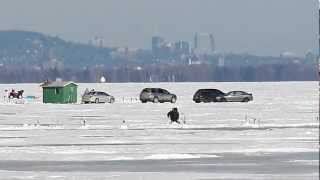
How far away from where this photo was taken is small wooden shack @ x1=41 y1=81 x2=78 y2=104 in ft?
233

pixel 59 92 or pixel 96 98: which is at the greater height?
pixel 59 92

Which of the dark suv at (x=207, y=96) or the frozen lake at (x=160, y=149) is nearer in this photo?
the frozen lake at (x=160, y=149)

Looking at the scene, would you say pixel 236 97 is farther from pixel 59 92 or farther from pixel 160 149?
pixel 160 149

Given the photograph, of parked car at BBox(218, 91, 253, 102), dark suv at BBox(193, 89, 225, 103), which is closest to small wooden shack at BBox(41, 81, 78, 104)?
dark suv at BBox(193, 89, 225, 103)

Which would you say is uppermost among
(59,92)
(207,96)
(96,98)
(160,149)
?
(59,92)

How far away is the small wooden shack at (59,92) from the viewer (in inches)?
2800

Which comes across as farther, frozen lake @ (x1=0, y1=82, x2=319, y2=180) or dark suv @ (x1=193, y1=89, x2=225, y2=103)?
dark suv @ (x1=193, y1=89, x2=225, y2=103)

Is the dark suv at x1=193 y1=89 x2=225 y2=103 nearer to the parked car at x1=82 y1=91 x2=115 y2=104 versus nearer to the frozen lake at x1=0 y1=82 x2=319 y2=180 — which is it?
the parked car at x1=82 y1=91 x2=115 y2=104

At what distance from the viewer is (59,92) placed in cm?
7200

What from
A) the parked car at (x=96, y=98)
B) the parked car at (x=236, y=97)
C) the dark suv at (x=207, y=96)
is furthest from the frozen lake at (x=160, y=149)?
the parked car at (x=236, y=97)

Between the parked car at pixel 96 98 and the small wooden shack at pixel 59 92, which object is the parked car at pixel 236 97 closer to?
the parked car at pixel 96 98

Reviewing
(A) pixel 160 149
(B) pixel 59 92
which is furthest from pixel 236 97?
(A) pixel 160 149

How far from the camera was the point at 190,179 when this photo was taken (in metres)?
18.7

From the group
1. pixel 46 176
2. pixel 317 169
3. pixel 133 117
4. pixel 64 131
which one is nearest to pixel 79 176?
pixel 46 176
